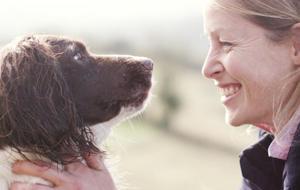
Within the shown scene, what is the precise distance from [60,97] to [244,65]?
963 millimetres

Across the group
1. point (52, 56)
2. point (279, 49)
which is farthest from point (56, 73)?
point (279, 49)

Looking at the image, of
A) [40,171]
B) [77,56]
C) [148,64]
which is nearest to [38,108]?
[40,171]

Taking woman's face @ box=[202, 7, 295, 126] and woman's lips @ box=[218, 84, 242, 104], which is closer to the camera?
woman's face @ box=[202, 7, 295, 126]

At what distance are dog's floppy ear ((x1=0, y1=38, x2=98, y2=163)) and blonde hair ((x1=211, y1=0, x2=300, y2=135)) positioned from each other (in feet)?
3.08

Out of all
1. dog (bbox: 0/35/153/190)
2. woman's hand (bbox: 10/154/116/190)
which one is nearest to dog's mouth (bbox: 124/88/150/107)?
dog (bbox: 0/35/153/190)

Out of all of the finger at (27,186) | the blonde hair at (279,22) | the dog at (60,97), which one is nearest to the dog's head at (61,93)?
the dog at (60,97)

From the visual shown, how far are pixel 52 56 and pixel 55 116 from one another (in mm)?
345

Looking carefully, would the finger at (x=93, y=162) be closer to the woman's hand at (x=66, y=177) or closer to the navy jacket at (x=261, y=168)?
the woman's hand at (x=66, y=177)

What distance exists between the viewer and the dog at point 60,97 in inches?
129

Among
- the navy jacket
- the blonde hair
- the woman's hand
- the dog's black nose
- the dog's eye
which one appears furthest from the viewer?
the dog's black nose

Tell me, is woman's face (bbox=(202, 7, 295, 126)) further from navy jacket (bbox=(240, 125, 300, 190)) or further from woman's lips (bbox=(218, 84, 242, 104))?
navy jacket (bbox=(240, 125, 300, 190))

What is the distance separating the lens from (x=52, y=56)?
3.52m

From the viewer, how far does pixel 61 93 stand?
3.46 meters

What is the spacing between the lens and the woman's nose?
3.27 metres
